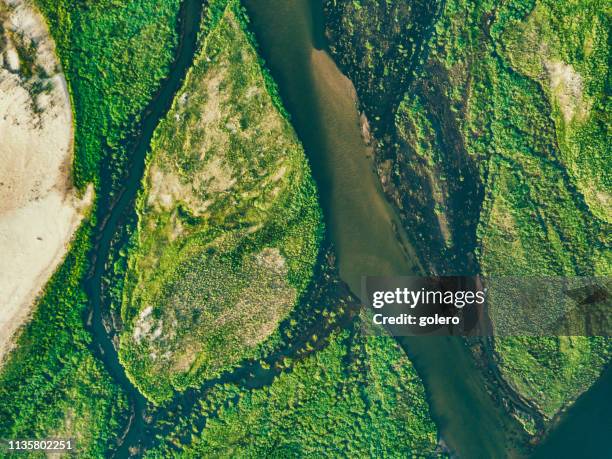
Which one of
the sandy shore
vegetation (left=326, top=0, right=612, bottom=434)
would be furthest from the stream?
the sandy shore

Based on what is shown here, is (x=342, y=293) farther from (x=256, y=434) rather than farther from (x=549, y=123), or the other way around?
(x=549, y=123)

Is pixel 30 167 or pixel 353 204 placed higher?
pixel 30 167

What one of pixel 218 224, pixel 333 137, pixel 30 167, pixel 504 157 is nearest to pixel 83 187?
pixel 30 167

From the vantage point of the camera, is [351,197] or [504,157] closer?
[504,157]

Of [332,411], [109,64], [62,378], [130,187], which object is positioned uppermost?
[109,64]

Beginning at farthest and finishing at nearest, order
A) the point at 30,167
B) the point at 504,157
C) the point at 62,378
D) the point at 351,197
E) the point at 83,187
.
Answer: the point at 351,197
the point at 62,378
the point at 504,157
the point at 83,187
the point at 30,167

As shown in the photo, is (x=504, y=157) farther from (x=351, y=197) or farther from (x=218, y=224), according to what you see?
(x=218, y=224)
